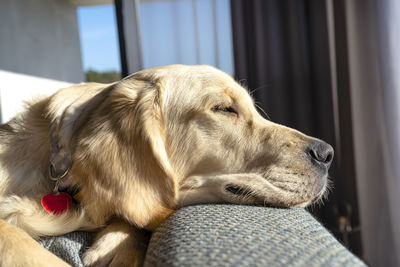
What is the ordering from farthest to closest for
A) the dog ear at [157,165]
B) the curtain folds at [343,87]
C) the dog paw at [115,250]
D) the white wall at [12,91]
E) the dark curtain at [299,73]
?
the dark curtain at [299,73] → the white wall at [12,91] → the curtain folds at [343,87] → the dog ear at [157,165] → the dog paw at [115,250]

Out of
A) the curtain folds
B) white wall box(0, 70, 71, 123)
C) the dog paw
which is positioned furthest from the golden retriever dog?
white wall box(0, 70, 71, 123)

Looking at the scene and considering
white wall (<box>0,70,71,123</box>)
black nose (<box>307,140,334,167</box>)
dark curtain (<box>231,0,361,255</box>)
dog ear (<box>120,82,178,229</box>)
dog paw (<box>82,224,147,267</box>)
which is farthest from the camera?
dark curtain (<box>231,0,361,255</box>)

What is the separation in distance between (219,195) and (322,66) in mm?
2281

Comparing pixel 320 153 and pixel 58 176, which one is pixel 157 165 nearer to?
pixel 58 176

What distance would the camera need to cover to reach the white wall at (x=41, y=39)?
9.95 ft

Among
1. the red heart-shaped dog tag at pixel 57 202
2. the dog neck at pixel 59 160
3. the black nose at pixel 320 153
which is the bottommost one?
the red heart-shaped dog tag at pixel 57 202

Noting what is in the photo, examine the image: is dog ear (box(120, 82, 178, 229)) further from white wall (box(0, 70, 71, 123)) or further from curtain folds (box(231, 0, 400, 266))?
white wall (box(0, 70, 71, 123))

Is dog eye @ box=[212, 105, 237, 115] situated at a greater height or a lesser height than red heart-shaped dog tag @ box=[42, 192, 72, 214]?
greater

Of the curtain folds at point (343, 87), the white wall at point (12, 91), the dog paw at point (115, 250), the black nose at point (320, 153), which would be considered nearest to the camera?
the dog paw at point (115, 250)

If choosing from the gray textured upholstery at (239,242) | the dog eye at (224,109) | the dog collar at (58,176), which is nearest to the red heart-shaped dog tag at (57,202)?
the dog collar at (58,176)

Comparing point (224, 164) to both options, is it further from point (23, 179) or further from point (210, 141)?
point (23, 179)

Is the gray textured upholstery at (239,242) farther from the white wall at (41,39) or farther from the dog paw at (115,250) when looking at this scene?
the white wall at (41,39)

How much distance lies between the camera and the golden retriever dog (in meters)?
1.03

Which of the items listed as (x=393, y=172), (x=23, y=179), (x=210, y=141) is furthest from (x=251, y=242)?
(x=393, y=172)
